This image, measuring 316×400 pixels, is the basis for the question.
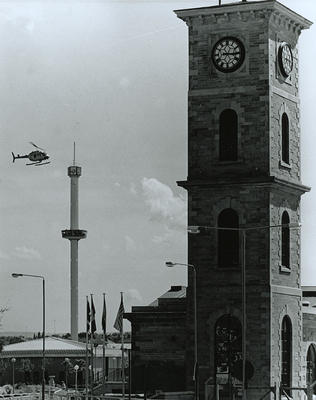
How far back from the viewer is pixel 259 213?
200ft

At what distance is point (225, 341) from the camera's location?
6125cm

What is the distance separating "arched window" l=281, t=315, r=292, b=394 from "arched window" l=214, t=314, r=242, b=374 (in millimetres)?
2437

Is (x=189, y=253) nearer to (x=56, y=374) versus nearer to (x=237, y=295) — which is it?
(x=237, y=295)

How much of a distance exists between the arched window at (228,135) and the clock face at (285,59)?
3632mm

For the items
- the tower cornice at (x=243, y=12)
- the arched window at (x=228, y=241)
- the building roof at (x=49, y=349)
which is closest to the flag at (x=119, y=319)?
the arched window at (x=228, y=241)

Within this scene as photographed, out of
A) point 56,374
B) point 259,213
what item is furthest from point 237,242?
point 56,374

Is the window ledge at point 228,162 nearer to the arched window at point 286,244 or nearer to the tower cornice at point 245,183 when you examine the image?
the tower cornice at point 245,183

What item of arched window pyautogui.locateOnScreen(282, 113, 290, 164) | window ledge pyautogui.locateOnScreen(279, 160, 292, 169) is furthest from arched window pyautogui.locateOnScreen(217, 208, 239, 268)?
arched window pyautogui.locateOnScreen(282, 113, 290, 164)

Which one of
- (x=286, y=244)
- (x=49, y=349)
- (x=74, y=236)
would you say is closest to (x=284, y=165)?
(x=286, y=244)

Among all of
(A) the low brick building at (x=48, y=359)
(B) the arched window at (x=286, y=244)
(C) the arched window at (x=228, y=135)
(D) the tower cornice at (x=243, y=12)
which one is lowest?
(A) the low brick building at (x=48, y=359)

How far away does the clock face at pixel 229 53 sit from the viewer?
62.2 m

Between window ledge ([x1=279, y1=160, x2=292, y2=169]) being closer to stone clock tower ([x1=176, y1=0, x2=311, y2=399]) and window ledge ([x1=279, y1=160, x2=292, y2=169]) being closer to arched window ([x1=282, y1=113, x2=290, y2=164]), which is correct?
stone clock tower ([x1=176, y1=0, x2=311, y2=399])

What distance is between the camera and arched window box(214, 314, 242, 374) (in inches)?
2402

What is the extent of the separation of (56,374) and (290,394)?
62.3 meters
